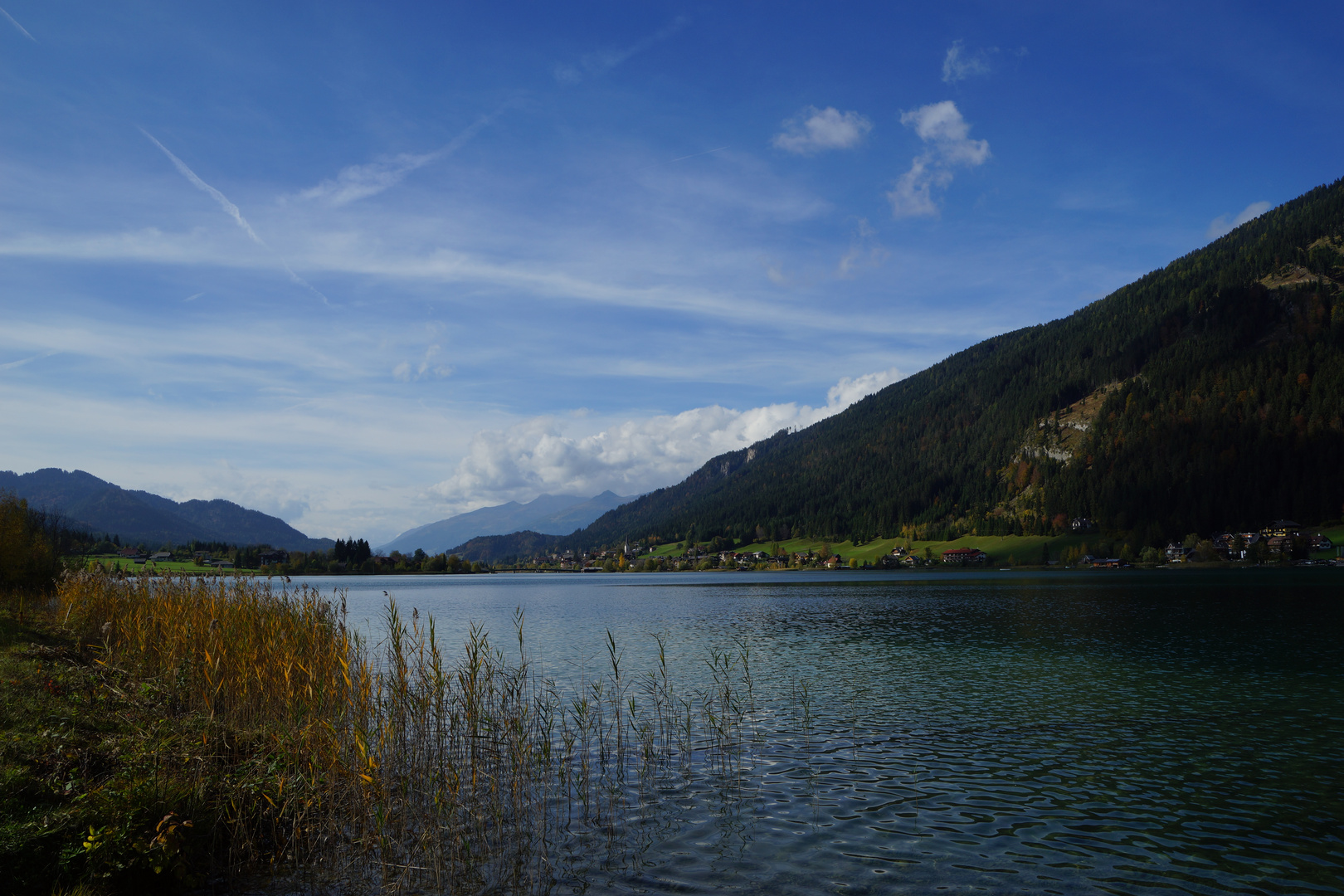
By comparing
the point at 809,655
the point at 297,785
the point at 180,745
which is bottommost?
the point at 809,655

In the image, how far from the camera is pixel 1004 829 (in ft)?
43.6

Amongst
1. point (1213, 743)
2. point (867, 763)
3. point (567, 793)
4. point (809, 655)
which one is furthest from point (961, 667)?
point (567, 793)

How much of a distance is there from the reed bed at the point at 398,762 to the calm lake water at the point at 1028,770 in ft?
4.60

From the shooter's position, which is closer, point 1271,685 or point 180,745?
point 180,745

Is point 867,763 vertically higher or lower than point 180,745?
lower

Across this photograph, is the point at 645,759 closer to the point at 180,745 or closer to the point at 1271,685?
the point at 180,745

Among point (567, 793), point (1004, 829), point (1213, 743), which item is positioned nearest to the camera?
point (1004, 829)

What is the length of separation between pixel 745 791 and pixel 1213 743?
13.9 m

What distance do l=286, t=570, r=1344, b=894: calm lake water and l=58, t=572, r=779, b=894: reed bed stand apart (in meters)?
1.40

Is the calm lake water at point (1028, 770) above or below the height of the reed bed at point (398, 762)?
below

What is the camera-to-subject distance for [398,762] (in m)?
13.9

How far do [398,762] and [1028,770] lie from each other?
14808 millimetres

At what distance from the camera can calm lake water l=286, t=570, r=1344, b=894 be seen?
1158 cm

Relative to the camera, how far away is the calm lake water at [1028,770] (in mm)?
11578
